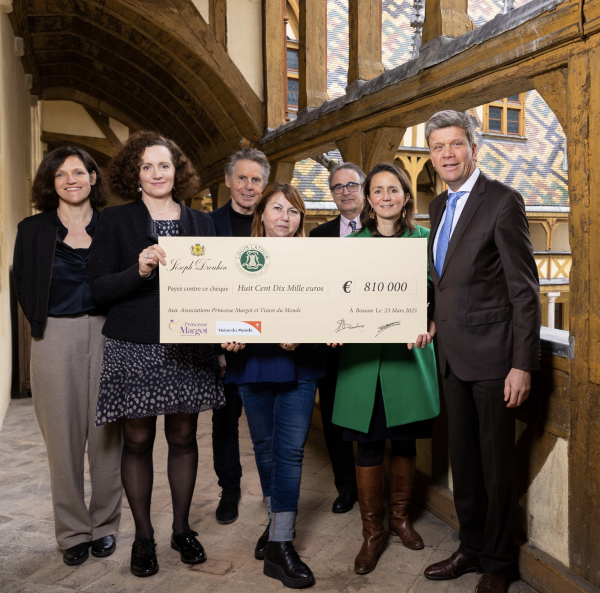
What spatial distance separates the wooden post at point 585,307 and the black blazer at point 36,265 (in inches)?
83.3

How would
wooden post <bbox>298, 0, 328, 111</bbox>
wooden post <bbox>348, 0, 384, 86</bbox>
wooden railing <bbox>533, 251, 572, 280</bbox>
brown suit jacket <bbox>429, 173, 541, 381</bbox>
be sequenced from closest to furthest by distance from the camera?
brown suit jacket <bbox>429, 173, 541, 381</bbox>, wooden post <bbox>348, 0, 384, 86</bbox>, wooden post <bbox>298, 0, 328, 111</bbox>, wooden railing <bbox>533, 251, 572, 280</bbox>

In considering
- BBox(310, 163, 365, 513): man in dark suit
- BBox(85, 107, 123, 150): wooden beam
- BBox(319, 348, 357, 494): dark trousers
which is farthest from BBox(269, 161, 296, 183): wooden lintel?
BBox(85, 107, 123, 150): wooden beam

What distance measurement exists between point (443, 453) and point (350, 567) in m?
0.81

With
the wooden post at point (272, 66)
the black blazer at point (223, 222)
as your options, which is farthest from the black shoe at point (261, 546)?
the wooden post at point (272, 66)

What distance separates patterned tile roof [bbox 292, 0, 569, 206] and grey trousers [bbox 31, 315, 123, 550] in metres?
9.50

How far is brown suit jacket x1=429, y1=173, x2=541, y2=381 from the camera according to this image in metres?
2.00

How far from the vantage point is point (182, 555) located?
2520 millimetres

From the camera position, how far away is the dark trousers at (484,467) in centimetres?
214

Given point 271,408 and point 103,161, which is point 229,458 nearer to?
point 271,408

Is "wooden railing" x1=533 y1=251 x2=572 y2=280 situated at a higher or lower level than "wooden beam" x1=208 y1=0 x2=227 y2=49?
lower

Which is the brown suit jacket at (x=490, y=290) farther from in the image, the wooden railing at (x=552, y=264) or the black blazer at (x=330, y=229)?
the wooden railing at (x=552, y=264)

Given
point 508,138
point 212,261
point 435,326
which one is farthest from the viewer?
point 508,138

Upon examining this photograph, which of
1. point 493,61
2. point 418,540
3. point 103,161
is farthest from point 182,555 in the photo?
point 103,161

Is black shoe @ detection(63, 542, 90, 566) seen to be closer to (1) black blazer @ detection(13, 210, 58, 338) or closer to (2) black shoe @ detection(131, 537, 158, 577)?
(2) black shoe @ detection(131, 537, 158, 577)
